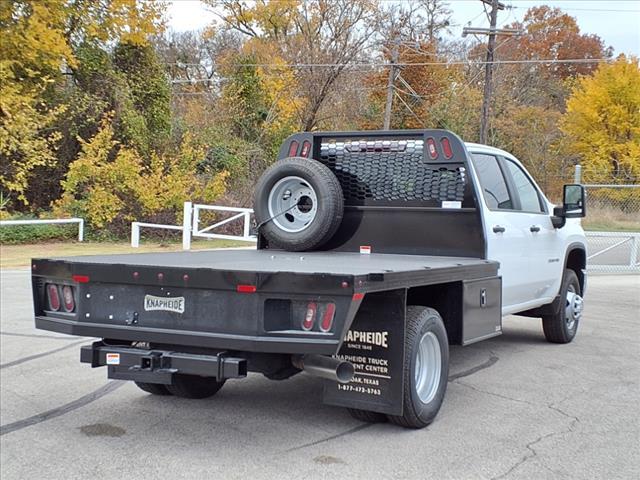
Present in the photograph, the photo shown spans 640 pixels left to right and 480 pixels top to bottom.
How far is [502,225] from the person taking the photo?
282 inches

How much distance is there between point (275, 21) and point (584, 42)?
2864cm

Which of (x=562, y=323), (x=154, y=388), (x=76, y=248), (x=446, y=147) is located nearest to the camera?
(x=154, y=388)

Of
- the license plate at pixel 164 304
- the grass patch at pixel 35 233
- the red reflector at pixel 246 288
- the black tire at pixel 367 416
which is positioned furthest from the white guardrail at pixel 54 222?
the red reflector at pixel 246 288

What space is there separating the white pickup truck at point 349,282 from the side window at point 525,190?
0.02 m

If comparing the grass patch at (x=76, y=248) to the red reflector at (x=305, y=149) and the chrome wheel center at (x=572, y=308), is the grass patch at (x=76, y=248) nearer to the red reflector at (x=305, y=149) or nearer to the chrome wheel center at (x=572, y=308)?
the red reflector at (x=305, y=149)

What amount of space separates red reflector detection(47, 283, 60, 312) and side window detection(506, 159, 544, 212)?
4.66 meters

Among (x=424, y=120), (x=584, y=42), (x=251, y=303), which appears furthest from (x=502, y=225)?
(x=584, y=42)

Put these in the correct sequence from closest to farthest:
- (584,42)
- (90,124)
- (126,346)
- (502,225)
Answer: (126,346), (502,225), (90,124), (584,42)

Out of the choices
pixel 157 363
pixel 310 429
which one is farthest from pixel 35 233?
pixel 157 363

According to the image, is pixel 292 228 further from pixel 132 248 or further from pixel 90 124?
pixel 90 124

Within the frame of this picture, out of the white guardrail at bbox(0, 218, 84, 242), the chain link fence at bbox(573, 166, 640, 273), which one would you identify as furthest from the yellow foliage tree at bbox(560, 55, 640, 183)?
the white guardrail at bbox(0, 218, 84, 242)

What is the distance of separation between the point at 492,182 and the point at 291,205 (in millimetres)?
1967

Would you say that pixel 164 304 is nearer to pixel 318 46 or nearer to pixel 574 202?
pixel 574 202

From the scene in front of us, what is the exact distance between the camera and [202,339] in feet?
15.5
